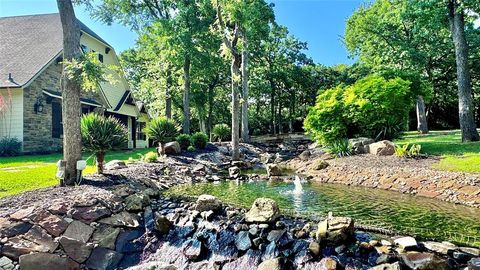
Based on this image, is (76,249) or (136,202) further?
(136,202)

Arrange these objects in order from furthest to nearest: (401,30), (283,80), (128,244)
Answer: (283,80), (401,30), (128,244)

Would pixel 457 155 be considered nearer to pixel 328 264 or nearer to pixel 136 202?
pixel 328 264

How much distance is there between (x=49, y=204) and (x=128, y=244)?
153cm

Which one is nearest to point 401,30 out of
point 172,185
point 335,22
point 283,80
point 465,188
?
point 335,22

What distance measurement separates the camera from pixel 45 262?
4719 millimetres

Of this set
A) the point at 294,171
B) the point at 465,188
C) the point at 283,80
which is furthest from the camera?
the point at 283,80

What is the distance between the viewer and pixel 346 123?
13570 millimetres

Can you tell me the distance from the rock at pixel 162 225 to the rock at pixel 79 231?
3.53ft

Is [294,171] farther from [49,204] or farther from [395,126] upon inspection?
[49,204]

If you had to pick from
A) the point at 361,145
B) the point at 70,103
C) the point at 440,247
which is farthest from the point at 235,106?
the point at 440,247


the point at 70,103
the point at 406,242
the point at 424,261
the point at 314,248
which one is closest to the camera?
the point at 424,261

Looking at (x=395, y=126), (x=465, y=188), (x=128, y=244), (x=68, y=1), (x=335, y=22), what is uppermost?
(x=335, y=22)

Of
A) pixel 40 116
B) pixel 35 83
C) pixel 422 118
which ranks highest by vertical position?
pixel 35 83

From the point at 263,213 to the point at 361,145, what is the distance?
832cm
